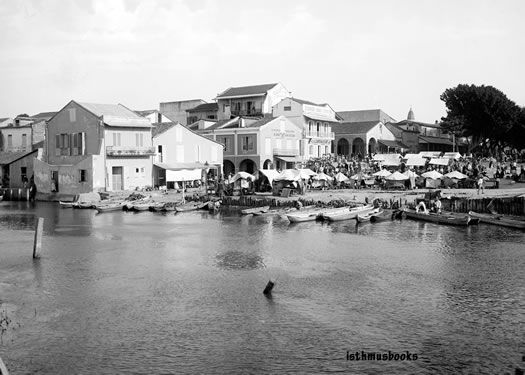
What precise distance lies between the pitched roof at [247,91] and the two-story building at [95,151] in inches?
931

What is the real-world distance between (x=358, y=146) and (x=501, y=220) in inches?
1666

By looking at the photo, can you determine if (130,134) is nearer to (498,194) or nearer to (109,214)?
(109,214)

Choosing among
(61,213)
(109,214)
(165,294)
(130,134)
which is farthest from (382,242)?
(130,134)

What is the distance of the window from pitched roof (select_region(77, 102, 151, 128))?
12810 millimetres

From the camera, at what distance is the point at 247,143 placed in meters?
67.6

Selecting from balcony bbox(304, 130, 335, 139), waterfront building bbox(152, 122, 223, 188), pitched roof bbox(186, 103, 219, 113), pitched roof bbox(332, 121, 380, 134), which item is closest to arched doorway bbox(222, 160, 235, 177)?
waterfront building bbox(152, 122, 223, 188)

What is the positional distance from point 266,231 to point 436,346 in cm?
2165

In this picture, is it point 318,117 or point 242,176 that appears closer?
point 242,176

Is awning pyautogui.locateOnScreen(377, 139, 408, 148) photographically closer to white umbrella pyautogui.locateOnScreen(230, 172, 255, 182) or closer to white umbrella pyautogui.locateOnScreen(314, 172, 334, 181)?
white umbrella pyautogui.locateOnScreen(314, 172, 334, 181)

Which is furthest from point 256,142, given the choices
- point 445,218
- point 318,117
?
point 445,218

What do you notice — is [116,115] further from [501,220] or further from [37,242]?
[501,220]

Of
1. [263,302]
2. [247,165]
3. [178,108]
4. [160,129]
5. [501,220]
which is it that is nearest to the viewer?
[263,302]

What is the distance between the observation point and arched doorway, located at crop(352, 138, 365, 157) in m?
77.9

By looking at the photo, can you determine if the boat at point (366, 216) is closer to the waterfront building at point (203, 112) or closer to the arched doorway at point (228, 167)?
the arched doorway at point (228, 167)
